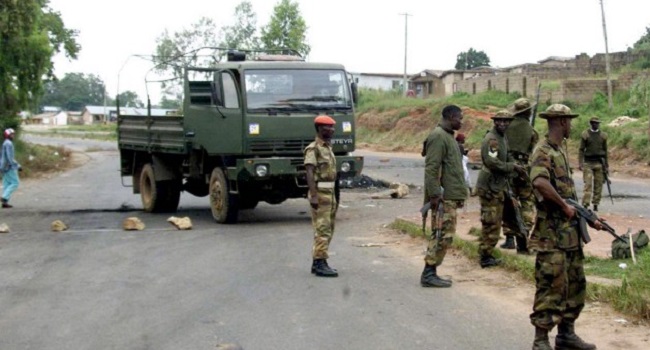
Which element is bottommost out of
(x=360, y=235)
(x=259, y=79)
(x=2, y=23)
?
(x=360, y=235)

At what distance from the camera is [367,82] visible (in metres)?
100

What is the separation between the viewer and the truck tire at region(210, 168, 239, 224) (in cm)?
1452

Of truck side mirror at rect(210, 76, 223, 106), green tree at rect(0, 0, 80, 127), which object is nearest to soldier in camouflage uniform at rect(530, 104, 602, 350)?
truck side mirror at rect(210, 76, 223, 106)

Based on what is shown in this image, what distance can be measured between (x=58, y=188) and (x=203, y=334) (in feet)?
64.5

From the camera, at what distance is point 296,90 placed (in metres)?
14.4

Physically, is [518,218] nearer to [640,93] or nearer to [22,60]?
[22,60]

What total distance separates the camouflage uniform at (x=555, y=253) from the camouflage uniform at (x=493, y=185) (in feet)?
11.3

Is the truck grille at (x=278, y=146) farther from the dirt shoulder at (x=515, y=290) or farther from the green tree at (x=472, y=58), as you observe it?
the green tree at (x=472, y=58)

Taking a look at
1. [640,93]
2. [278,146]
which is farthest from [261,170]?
[640,93]

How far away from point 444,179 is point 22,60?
88.1 feet

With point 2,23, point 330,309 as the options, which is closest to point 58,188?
point 2,23

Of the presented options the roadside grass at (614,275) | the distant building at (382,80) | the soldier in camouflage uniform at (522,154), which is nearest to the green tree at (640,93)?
the soldier in camouflage uniform at (522,154)

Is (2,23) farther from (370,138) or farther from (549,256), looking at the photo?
(370,138)

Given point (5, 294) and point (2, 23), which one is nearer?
point (5, 294)
